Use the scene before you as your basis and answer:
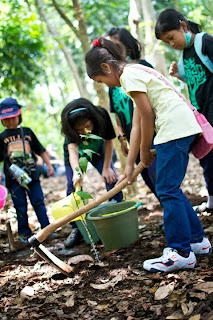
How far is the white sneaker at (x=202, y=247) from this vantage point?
2527mm

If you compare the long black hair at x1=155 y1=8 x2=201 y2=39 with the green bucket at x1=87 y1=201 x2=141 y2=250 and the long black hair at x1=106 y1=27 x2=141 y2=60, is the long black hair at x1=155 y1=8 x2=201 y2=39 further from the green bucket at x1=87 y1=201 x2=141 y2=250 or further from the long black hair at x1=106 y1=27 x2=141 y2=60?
the green bucket at x1=87 y1=201 x2=141 y2=250

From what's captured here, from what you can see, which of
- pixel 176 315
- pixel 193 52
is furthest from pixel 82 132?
pixel 176 315

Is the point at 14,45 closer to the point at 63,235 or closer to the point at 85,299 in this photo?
the point at 63,235

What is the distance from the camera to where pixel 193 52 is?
317cm

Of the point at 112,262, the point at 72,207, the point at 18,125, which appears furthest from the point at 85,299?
the point at 18,125

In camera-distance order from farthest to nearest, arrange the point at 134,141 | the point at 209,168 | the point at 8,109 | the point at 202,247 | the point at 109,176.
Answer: the point at 8,109 < the point at 109,176 < the point at 209,168 < the point at 134,141 < the point at 202,247

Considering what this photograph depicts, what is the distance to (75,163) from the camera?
11.2 feet

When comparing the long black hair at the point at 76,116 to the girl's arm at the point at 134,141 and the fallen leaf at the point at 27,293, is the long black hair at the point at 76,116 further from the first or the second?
the fallen leaf at the point at 27,293

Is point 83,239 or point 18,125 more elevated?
point 18,125

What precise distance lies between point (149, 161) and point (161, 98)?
0.46 meters

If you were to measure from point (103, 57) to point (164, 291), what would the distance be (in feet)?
5.07

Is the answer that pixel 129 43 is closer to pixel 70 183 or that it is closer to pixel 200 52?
pixel 200 52

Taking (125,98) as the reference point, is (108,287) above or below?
below

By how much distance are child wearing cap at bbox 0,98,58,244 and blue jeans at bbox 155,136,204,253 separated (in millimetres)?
1882
